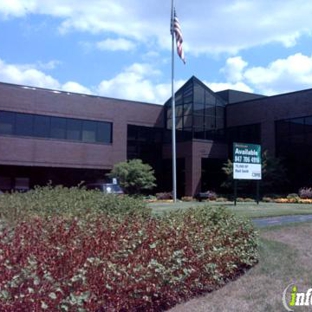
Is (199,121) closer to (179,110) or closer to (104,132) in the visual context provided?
(179,110)

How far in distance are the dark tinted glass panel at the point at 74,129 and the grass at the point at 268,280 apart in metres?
27.4

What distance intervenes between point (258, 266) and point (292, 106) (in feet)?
93.4

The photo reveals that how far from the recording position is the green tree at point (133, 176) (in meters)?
35.5

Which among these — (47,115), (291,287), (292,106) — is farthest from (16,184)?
(291,287)

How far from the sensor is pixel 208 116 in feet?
129


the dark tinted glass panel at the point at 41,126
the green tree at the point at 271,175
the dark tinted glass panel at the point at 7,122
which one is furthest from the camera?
the dark tinted glass panel at the point at 41,126

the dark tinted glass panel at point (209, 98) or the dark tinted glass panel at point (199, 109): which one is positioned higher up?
the dark tinted glass panel at point (209, 98)

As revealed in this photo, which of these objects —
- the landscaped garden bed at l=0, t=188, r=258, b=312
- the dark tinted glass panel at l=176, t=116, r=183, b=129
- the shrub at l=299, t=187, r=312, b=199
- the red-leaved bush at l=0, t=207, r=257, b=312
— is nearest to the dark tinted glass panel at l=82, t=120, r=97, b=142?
the dark tinted glass panel at l=176, t=116, r=183, b=129

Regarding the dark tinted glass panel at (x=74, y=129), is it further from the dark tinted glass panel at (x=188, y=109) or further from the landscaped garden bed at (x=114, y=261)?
the landscaped garden bed at (x=114, y=261)

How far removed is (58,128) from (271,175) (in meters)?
14.9

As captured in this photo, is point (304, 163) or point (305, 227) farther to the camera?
point (304, 163)

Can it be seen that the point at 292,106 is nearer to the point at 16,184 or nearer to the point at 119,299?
the point at 16,184

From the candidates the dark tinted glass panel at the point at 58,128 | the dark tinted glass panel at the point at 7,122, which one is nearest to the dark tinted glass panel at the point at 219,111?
the dark tinted glass panel at the point at 58,128

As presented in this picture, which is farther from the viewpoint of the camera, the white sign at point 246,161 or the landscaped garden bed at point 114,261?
the white sign at point 246,161
